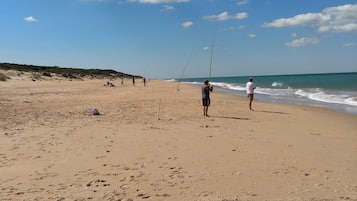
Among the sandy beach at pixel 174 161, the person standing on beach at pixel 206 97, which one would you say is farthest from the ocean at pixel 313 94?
the sandy beach at pixel 174 161

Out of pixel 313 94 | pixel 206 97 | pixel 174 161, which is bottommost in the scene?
pixel 174 161

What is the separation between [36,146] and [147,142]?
2438 mm

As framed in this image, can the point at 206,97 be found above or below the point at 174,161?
above

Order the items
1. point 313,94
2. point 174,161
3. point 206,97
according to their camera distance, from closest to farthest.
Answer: point 174,161
point 206,97
point 313,94

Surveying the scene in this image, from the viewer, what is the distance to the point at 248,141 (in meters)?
8.74

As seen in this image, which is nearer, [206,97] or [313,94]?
[206,97]

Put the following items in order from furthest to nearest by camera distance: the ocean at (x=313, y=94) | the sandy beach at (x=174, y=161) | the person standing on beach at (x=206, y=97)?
the ocean at (x=313, y=94) → the person standing on beach at (x=206, y=97) → the sandy beach at (x=174, y=161)

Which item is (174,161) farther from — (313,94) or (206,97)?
(313,94)

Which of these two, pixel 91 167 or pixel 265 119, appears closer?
pixel 91 167

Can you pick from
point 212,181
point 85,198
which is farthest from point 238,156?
point 85,198

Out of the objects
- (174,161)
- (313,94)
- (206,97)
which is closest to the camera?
(174,161)

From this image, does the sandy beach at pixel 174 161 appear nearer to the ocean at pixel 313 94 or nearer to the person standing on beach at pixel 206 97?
the person standing on beach at pixel 206 97

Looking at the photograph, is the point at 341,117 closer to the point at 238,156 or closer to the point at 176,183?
the point at 238,156

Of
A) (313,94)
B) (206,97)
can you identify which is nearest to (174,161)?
(206,97)
